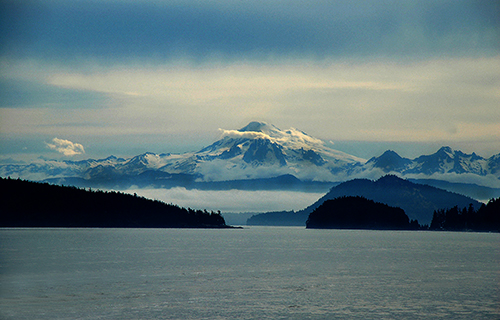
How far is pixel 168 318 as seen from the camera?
50594 mm

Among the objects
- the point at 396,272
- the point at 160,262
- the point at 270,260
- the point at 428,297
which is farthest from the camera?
the point at 270,260

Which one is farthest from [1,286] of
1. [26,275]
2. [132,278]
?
[132,278]

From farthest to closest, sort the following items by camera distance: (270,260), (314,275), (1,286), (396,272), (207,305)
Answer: (270,260) → (396,272) → (314,275) → (1,286) → (207,305)

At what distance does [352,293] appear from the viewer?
6638 cm

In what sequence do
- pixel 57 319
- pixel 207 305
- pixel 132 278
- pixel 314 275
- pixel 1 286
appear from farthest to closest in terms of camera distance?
pixel 314 275, pixel 132 278, pixel 1 286, pixel 207 305, pixel 57 319

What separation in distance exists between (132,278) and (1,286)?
60.2 feet

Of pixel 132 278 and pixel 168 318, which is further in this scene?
pixel 132 278

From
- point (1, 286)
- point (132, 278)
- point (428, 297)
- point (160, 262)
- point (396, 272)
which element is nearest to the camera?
point (428, 297)

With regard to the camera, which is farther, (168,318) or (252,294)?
(252,294)

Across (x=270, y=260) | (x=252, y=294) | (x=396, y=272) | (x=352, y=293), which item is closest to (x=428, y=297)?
(x=352, y=293)

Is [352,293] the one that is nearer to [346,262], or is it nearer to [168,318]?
[168,318]

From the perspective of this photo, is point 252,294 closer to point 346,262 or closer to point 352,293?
point 352,293

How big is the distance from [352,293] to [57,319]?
118 ft

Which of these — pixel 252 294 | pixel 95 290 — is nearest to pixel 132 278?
pixel 95 290
